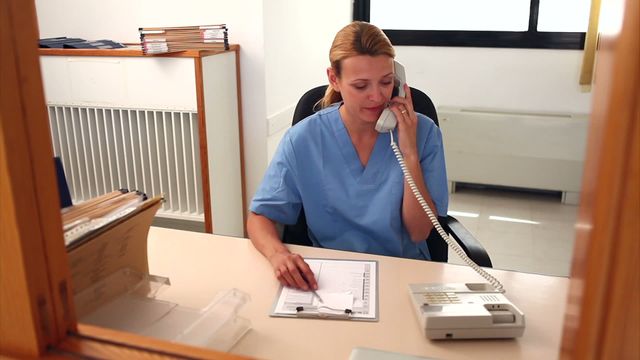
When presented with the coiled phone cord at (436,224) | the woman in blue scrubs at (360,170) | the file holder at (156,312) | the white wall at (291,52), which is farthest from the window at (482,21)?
the file holder at (156,312)

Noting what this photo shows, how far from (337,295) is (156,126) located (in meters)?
1.79

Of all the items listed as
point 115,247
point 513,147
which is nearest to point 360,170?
point 115,247

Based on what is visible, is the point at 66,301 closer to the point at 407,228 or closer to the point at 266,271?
the point at 266,271

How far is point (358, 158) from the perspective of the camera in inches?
62.0

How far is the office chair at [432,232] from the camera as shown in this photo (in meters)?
1.45

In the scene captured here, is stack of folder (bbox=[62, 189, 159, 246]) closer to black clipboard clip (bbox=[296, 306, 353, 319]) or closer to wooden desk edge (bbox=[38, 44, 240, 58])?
black clipboard clip (bbox=[296, 306, 353, 319])

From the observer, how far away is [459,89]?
13.3 feet

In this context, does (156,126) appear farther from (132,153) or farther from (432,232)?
(432,232)

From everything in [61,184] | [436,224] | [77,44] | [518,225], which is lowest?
[518,225]

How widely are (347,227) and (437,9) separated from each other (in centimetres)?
297

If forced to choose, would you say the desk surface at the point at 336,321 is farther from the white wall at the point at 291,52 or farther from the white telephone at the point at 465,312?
the white wall at the point at 291,52

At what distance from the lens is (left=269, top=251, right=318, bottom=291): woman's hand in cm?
122

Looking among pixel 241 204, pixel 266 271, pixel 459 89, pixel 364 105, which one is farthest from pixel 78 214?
pixel 459 89

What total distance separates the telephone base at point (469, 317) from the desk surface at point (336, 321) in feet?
0.06
